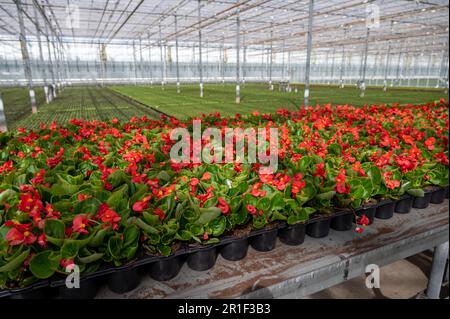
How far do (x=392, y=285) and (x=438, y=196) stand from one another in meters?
2.07

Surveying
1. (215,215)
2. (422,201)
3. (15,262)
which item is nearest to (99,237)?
(15,262)

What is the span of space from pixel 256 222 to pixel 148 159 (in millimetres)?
1247

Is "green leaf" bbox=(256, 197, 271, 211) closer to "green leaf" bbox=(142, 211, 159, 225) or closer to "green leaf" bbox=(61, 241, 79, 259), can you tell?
"green leaf" bbox=(142, 211, 159, 225)

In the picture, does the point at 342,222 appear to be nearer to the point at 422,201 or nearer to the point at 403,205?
the point at 403,205

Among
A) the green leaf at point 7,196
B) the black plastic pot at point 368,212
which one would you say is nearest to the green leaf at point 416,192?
the black plastic pot at point 368,212

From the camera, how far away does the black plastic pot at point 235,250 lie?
86.7 inches

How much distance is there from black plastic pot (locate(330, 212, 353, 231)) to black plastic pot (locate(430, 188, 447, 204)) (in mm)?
1248

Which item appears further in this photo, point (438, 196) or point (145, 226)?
point (438, 196)

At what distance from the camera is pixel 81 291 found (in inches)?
70.8

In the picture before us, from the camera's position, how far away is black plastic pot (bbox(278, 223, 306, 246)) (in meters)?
2.39

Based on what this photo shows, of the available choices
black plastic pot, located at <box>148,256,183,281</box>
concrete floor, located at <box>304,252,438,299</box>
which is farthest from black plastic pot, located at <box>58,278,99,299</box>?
concrete floor, located at <box>304,252,438,299</box>

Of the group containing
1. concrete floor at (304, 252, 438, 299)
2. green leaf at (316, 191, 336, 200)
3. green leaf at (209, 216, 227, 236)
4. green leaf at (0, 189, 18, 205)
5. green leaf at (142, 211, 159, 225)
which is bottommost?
concrete floor at (304, 252, 438, 299)

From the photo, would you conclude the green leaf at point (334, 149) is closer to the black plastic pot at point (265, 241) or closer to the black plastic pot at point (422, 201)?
the black plastic pot at point (422, 201)

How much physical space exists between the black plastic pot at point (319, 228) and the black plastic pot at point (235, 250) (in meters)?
0.63
